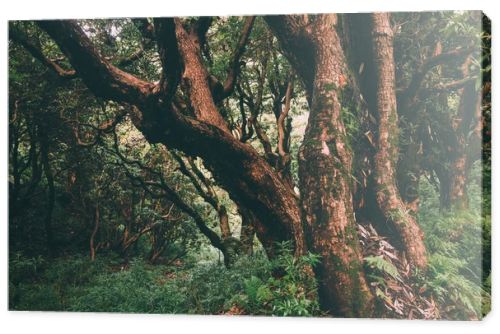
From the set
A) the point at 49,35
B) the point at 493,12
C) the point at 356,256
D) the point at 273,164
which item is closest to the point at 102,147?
the point at 49,35

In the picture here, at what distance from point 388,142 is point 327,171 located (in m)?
0.60

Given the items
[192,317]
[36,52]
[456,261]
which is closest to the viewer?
[456,261]

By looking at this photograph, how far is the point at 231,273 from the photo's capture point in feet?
21.3

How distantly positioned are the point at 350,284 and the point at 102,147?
2601mm

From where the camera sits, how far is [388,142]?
21.1ft

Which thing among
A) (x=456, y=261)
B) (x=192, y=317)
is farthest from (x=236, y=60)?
(x=456, y=261)

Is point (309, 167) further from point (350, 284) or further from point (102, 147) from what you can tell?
point (102, 147)

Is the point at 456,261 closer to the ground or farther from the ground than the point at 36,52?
closer to the ground

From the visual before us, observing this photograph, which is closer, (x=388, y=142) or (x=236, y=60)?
(x=388, y=142)

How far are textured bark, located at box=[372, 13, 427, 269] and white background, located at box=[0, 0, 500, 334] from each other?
29 cm

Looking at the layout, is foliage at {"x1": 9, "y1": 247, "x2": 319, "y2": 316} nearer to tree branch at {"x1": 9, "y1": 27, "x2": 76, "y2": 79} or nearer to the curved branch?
the curved branch

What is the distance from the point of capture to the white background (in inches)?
241

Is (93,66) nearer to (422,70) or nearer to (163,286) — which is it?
(163,286)

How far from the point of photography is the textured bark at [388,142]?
6309 millimetres
